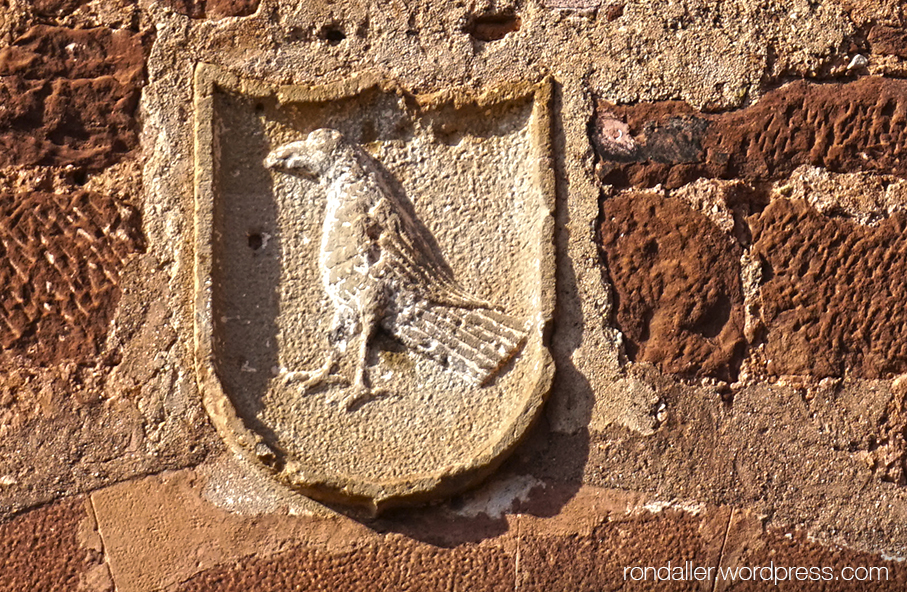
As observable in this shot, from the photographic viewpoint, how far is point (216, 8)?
247 cm

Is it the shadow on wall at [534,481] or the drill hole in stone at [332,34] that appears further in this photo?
the drill hole in stone at [332,34]

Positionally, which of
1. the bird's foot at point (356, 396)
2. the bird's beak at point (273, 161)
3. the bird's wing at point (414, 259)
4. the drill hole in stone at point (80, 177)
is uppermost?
the bird's beak at point (273, 161)

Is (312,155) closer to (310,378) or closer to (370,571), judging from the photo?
(310,378)

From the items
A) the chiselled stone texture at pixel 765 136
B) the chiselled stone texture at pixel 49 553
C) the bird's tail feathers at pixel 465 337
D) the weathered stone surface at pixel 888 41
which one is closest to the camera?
the chiselled stone texture at pixel 49 553

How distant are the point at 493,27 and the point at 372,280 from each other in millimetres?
755

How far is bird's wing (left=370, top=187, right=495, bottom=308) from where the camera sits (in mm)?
2344

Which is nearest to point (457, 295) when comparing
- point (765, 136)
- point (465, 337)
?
point (465, 337)

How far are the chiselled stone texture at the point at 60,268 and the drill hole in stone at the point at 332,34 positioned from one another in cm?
66

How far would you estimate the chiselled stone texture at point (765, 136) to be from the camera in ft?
7.97

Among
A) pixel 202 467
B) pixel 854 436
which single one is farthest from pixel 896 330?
pixel 202 467

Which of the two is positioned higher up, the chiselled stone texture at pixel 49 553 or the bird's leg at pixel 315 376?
the bird's leg at pixel 315 376

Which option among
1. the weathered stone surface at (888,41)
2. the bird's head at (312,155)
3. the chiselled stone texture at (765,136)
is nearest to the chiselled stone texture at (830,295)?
the chiselled stone texture at (765,136)

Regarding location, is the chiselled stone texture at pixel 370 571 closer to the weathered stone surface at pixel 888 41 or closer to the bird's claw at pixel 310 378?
the bird's claw at pixel 310 378

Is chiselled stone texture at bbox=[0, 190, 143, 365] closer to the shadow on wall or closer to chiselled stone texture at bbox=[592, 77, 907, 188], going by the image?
the shadow on wall
